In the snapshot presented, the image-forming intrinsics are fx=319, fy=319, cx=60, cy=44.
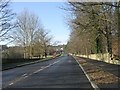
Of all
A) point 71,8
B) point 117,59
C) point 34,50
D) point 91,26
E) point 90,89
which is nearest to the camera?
point 90,89

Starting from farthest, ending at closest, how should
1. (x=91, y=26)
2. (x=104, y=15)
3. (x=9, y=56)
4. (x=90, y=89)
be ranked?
(x=9, y=56) < (x=91, y=26) < (x=104, y=15) < (x=90, y=89)

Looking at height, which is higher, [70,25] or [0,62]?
[70,25]

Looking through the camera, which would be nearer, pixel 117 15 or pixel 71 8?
A: pixel 71 8

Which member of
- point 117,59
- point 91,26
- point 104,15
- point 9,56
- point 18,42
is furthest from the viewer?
point 18,42

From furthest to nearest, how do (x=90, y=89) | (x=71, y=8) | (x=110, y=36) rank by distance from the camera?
(x=110, y=36) < (x=71, y=8) < (x=90, y=89)

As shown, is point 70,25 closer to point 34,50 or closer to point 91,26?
point 91,26

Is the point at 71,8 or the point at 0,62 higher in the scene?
the point at 71,8

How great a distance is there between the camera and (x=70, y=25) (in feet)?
154

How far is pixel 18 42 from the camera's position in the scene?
84250mm

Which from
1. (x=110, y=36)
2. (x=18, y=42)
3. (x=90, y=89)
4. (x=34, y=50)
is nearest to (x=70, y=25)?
(x=110, y=36)

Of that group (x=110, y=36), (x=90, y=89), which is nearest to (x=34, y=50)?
(x=110, y=36)

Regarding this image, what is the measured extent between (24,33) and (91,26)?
50.3 metres

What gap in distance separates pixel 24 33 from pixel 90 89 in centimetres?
7213

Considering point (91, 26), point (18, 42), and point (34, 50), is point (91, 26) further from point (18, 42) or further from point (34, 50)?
point (34, 50)
